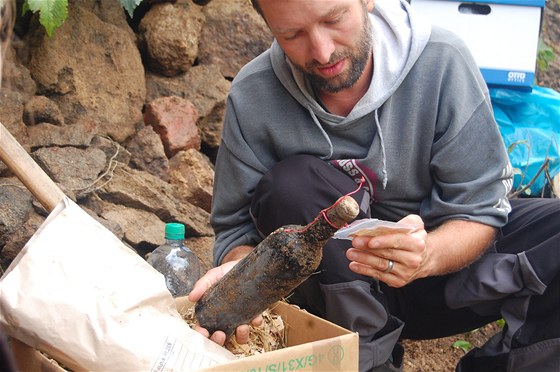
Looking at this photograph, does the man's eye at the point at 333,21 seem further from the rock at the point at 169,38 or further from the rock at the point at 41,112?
the rock at the point at 169,38

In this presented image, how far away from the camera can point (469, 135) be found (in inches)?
87.3

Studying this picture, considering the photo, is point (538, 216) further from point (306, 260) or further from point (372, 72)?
point (306, 260)

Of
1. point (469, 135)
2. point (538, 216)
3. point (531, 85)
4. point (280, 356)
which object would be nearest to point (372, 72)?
point (469, 135)

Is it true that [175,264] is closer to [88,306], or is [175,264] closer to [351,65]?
[351,65]

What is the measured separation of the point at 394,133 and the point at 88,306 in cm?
109

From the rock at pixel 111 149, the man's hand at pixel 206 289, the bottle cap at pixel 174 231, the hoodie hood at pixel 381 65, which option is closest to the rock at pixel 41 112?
the rock at pixel 111 149

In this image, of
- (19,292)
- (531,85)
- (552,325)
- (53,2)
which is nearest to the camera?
(19,292)

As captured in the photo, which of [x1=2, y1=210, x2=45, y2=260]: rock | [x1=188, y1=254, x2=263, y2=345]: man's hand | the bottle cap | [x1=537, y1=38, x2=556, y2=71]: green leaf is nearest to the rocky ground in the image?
[x1=2, y1=210, x2=45, y2=260]: rock

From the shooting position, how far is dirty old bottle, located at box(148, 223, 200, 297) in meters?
2.86

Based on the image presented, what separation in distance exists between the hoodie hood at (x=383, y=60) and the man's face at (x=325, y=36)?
0.06 meters

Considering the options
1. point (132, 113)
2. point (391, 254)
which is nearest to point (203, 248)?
point (132, 113)

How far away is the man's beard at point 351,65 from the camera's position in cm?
216

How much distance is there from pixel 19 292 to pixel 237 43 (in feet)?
8.26

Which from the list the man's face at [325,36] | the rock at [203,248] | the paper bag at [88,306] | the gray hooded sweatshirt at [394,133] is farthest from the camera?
the rock at [203,248]
